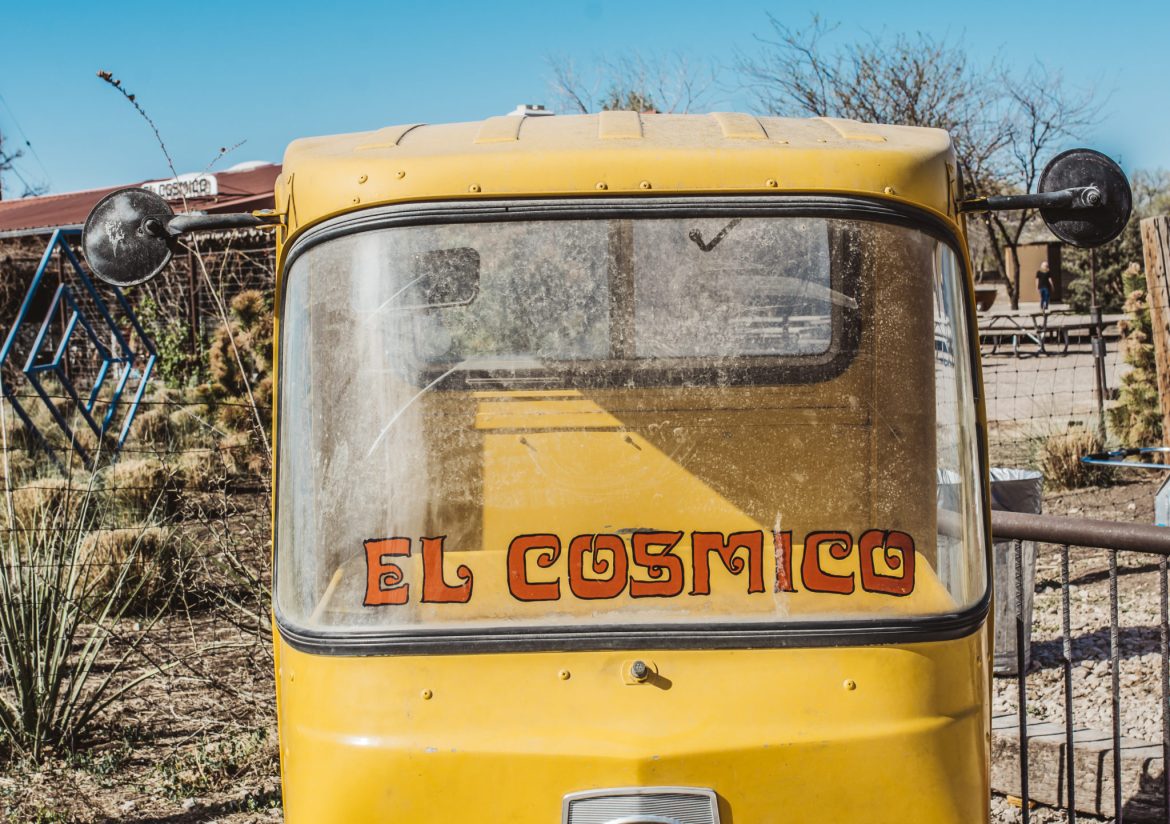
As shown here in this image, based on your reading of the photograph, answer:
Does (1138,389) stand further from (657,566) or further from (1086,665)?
(657,566)

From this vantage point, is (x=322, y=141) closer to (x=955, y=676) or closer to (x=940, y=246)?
(x=940, y=246)

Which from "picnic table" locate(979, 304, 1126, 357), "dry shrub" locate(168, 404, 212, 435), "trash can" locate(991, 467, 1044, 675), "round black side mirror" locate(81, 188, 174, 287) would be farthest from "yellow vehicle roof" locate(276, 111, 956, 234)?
"picnic table" locate(979, 304, 1126, 357)

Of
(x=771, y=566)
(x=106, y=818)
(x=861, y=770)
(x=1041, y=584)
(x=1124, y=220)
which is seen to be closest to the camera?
(x=861, y=770)

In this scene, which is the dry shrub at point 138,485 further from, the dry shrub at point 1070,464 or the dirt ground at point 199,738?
the dry shrub at point 1070,464

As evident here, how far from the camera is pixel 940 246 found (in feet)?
8.00

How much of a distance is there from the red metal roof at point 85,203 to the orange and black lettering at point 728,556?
9738 millimetres

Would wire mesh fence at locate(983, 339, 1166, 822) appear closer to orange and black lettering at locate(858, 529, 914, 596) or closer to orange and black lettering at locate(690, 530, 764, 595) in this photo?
orange and black lettering at locate(858, 529, 914, 596)

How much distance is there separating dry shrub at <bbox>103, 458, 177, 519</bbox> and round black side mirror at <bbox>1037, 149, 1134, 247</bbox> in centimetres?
696

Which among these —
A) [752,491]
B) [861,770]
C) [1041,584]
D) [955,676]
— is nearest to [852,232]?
[752,491]

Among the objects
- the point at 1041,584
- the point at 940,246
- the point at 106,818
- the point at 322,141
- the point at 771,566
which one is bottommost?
the point at 106,818

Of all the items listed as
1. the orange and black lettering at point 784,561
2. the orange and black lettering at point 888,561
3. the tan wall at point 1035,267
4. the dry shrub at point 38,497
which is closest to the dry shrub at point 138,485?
the dry shrub at point 38,497

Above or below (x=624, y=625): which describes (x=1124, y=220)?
above

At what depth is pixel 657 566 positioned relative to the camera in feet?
7.73

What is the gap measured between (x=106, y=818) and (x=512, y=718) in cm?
267
